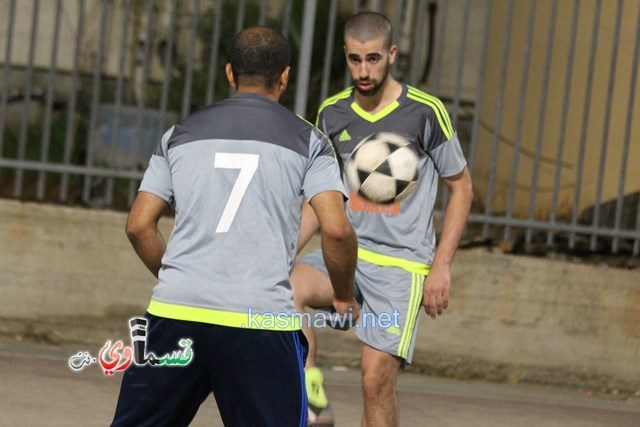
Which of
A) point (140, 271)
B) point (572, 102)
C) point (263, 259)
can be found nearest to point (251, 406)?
point (263, 259)

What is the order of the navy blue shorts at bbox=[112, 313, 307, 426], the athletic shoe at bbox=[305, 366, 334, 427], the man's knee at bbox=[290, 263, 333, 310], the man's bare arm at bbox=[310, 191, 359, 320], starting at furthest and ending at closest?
the man's knee at bbox=[290, 263, 333, 310] → the athletic shoe at bbox=[305, 366, 334, 427] → the man's bare arm at bbox=[310, 191, 359, 320] → the navy blue shorts at bbox=[112, 313, 307, 426]

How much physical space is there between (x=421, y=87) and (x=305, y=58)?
3.66 ft

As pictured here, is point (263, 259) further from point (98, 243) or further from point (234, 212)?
point (98, 243)

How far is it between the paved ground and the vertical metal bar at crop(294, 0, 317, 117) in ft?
5.93

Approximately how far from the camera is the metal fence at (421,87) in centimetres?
808

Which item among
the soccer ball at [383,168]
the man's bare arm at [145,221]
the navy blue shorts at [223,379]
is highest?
the soccer ball at [383,168]

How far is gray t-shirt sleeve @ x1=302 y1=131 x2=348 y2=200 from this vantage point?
12.6ft

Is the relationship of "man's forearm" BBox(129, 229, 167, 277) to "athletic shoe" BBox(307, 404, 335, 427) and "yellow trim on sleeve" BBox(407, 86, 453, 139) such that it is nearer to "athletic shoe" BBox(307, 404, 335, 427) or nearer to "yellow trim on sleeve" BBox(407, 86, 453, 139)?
"athletic shoe" BBox(307, 404, 335, 427)

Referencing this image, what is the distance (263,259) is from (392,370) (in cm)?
170

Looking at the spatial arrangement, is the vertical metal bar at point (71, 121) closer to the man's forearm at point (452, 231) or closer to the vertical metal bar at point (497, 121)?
the vertical metal bar at point (497, 121)

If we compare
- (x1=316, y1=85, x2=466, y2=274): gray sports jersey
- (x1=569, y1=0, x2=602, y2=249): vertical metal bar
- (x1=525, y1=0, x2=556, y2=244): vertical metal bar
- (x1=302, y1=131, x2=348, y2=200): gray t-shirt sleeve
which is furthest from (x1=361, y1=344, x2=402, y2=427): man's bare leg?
(x1=569, y1=0, x2=602, y2=249): vertical metal bar

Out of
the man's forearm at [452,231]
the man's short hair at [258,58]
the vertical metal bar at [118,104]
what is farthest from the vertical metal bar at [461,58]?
the man's short hair at [258,58]

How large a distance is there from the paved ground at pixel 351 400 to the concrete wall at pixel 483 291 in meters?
0.28

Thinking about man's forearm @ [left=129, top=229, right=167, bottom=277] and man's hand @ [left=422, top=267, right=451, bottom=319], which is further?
man's hand @ [left=422, top=267, right=451, bottom=319]
